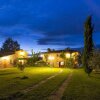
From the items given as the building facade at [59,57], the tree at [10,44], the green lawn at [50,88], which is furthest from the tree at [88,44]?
the tree at [10,44]

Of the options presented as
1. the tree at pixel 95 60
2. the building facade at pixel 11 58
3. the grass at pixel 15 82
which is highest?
the building facade at pixel 11 58

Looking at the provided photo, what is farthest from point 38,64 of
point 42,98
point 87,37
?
point 42,98

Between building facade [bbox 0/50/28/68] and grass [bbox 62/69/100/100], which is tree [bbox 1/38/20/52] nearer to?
building facade [bbox 0/50/28/68]

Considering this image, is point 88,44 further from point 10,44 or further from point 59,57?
point 10,44

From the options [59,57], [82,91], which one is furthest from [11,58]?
[82,91]

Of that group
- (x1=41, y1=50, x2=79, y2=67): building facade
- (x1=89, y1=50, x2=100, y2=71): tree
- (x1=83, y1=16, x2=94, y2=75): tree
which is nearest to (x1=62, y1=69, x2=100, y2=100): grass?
(x1=89, y1=50, x2=100, y2=71): tree

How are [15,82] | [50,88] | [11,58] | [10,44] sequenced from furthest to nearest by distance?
[10,44] → [11,58] → [15,82] → [50,88]

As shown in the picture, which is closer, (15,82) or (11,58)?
(15,82)

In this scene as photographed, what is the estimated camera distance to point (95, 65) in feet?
143

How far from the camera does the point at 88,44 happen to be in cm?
4838

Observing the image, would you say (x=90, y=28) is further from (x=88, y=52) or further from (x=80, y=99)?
(x=80, y=99)

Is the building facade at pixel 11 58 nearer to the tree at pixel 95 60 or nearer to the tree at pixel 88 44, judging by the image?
the tree at pixel 88 44

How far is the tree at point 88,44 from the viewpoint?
157 ft

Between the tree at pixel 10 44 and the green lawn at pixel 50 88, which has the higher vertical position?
the tree at pixel 10 44
